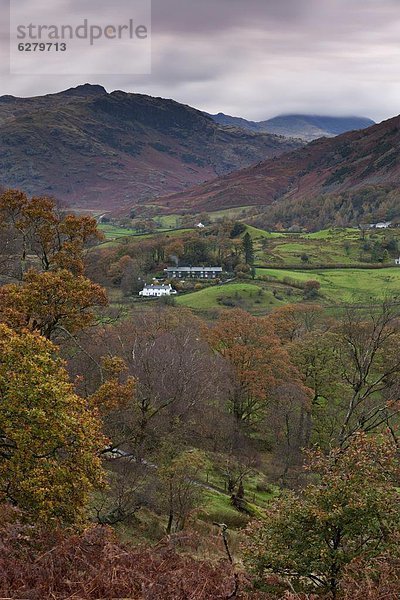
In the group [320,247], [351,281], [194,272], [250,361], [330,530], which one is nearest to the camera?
[330,530]

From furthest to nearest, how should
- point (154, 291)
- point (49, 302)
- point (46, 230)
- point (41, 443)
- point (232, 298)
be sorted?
point (154, 291) → point (232, 298) → point (46, 230) → point (49, 302) → point (41, 443)

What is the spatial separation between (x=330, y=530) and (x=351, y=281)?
85.5m

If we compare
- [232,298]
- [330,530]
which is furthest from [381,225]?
[330,530]

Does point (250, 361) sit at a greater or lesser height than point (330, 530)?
lesser

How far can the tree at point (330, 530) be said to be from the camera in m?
9.78

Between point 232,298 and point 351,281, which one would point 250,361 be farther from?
point 351,281

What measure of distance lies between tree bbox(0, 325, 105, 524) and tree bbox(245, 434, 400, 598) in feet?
12.6

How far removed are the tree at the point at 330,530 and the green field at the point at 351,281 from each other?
6789 centimetres

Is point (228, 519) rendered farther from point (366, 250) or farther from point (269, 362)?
point (366, 250)

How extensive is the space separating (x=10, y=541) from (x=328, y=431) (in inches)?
1035

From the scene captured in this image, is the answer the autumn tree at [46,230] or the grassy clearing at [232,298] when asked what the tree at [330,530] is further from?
the grassy clearing at [232,298]

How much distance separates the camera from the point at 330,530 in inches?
405

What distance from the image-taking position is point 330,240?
132 m

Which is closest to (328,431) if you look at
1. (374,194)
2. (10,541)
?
(10,541)
